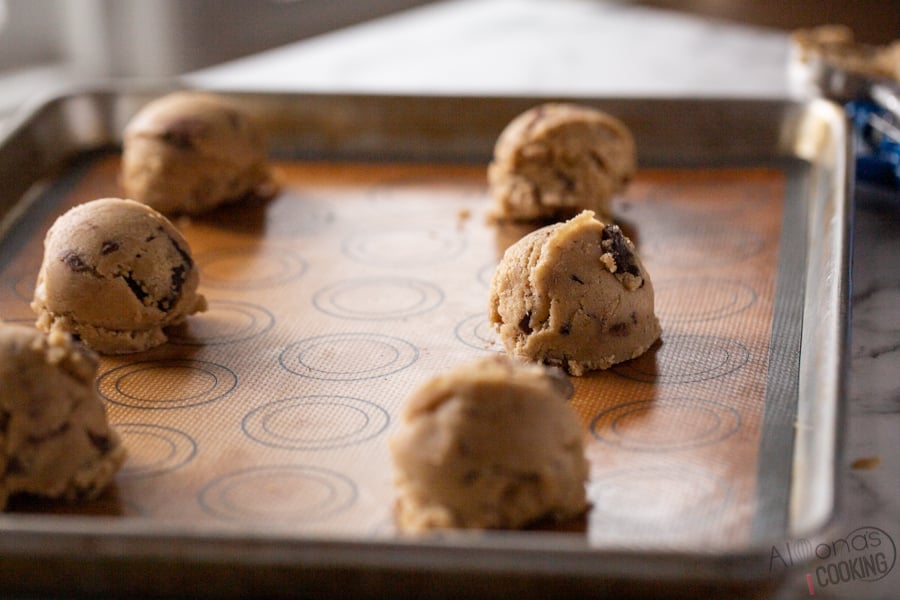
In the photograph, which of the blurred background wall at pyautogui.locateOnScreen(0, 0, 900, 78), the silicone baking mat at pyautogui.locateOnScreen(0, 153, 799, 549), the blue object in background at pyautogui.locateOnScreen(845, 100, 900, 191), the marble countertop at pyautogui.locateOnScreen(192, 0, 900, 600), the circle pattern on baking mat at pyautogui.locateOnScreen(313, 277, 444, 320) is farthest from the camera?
the blurred background wall at pyautogui.locateOnScreen(0, 0, 900, 78)

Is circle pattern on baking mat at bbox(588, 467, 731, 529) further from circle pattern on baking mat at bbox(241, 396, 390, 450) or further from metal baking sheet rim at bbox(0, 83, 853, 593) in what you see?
circle pattern on baking mat at bbox(241, 396, 390, 450)

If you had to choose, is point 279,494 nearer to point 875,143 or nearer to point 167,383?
point 167,383

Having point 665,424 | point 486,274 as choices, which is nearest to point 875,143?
point 486,274

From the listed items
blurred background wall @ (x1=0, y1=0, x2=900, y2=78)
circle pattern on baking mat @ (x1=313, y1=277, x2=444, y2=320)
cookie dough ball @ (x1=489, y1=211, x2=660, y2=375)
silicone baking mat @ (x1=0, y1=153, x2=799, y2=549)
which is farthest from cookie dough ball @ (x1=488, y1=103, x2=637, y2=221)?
blurred background wall @ (x1=0, y1=0, x2=900, y2=78)

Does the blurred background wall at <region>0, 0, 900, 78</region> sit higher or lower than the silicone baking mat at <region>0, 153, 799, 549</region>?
higher

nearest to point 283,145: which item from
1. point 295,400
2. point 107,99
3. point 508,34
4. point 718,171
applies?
point 107,99

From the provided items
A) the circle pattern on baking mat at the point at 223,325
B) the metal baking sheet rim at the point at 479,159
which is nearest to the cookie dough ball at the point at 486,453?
the metal baking sheet rim at the point at 479,159
